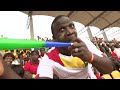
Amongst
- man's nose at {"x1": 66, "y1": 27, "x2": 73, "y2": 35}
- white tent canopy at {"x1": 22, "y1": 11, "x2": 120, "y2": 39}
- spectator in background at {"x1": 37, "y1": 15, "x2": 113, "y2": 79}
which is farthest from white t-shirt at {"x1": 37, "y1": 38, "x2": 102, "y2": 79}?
white tent canopy at {"x1": 22, "y1": 11, "x2": 120, "y2": 39}

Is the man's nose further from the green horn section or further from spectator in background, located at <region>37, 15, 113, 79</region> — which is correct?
the green horn section

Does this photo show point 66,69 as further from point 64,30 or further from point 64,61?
→ point 64,30

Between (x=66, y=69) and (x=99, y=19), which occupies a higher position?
(x=99, y=19)

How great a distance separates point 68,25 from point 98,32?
6119mm

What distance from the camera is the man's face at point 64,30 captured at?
Answer: 121 centimetres

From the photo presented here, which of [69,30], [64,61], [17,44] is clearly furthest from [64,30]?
[17,44]

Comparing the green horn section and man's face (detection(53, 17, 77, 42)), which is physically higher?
man's face (detection(53, 17, 77, 42))

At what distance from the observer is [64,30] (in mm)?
1303

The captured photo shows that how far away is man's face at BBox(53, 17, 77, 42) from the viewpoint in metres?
1.21

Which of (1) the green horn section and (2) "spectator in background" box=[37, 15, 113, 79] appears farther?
(2) "spectator in background" box=[37, 15, 113, 79]
